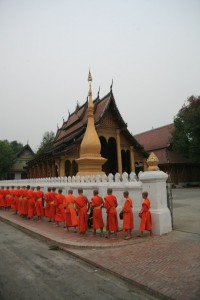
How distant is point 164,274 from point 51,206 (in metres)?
6.71

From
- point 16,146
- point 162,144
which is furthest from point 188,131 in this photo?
point 16,146

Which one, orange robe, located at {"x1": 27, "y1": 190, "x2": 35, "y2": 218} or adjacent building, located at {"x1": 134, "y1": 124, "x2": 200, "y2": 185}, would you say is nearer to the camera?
orange robe, located at {"x1": 27, "y1": 190, "x2": 35, "y2": 218}

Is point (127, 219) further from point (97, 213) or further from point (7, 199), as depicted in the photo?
point (7, 199)

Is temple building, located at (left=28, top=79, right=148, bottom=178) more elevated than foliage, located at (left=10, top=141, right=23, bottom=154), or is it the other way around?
foliage, located at (left=10, top=141, right=23, bottom=154)

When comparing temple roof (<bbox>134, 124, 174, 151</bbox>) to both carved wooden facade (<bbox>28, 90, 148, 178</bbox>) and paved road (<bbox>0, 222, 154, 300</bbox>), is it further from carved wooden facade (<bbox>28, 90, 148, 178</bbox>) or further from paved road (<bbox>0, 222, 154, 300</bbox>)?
paved road (<bbox>0, 222, 154, 300</bbox>)

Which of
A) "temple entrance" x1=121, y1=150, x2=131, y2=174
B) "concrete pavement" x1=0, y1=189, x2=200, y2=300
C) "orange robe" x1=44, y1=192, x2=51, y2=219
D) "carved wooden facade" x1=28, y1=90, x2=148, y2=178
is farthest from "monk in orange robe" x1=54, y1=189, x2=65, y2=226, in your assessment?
"temple entrance" x1=121, y1=150, x2=131, y2=174

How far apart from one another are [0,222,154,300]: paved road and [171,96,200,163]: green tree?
25.3m

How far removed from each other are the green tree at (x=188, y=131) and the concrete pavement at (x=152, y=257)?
22.2 metres

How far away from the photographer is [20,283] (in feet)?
15.6

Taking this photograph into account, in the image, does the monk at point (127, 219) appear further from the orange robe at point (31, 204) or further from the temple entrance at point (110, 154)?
the temple entrance at point (110, 154)

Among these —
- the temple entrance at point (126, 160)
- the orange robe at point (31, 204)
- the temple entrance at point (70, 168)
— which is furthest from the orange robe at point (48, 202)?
the temple entrance at point (126, 160)

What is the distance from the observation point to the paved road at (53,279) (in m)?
4.23

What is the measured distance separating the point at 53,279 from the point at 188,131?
2793cm

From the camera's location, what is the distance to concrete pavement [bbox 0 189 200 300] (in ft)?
14.1
